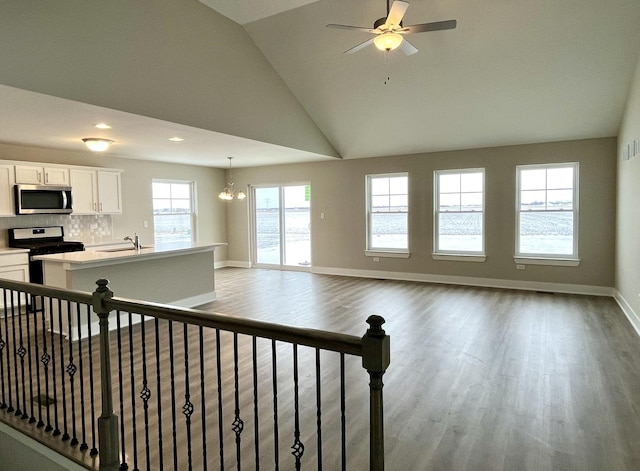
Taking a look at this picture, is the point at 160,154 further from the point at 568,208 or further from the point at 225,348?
the point at 568,208

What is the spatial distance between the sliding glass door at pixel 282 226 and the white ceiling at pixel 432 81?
7.58ft

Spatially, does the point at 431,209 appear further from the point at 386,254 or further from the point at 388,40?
the point at 388,40

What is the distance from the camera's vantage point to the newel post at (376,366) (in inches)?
55.9

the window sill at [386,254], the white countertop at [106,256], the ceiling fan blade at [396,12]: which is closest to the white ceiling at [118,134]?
the white countertop at [106,256]

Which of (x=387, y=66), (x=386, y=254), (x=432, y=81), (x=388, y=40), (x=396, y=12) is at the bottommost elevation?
(x=386, y=254)

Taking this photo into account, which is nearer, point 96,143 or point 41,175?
point 96,143

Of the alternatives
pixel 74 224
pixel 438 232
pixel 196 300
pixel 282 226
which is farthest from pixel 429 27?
pixel 282 226

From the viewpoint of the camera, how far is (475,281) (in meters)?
7.80

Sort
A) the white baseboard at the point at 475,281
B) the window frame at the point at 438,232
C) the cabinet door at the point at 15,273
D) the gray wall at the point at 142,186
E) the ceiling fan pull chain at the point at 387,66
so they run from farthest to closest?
the window frame at the point at 438,232
the white baseboard at the point at 475,281
the gray wall at the point at 142,186
the cabinet door at the point at 15,273
the ceiling fan pull chain at the point at 387,66

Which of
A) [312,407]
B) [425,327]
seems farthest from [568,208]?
[312,407]

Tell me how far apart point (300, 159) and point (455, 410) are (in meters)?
6.89

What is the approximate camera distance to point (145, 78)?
4543mm

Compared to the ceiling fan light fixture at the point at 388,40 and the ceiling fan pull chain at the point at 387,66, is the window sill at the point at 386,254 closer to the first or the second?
the ceiling fan pull chain at the point at 387,66

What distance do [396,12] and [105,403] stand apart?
3.51 metres
